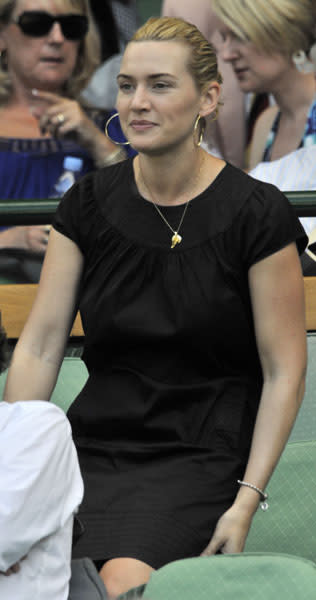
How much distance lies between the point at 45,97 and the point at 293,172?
89 cm

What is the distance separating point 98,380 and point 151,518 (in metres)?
0.31

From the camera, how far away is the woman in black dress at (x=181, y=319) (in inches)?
70.3

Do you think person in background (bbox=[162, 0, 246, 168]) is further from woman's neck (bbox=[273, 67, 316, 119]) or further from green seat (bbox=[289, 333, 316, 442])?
green seat (bbox=[289, 333, 316, 442])

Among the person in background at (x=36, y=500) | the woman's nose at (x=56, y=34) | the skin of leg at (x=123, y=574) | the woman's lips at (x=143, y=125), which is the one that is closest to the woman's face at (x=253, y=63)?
the woman's nose at (x=56, y=34)

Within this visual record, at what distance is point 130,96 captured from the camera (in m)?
1.88

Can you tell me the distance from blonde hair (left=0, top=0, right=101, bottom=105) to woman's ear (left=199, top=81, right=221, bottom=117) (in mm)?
1588

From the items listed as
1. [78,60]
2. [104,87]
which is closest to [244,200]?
[78,60]

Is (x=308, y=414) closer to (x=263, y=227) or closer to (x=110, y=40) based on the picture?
(x=263, y=227)

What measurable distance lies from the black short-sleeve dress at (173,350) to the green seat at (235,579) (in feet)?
1.29

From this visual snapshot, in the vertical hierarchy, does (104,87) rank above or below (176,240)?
below

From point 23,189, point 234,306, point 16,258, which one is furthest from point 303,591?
point 23,189

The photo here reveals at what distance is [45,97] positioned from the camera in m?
3.30

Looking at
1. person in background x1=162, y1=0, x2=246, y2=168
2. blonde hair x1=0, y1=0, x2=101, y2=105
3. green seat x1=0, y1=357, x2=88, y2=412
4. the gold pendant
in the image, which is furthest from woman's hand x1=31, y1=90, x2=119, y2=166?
the gold pendant

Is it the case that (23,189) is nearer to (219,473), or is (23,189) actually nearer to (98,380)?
(98,380)
